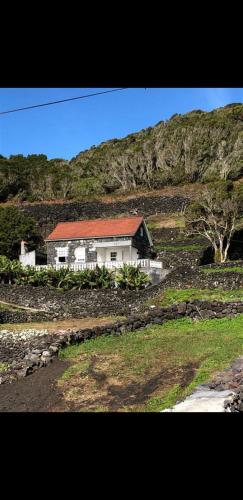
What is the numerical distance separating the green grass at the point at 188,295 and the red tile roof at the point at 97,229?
9.20m

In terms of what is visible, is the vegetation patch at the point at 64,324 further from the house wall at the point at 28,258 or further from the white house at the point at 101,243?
the house wall at the point at 28,258

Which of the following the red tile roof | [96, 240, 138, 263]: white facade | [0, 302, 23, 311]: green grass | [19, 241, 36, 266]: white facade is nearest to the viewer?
[0, 302, 23, 311]: green grass

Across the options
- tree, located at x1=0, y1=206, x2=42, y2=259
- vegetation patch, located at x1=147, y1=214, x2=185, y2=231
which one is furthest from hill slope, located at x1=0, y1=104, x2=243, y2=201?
tree, located at x1=0, y1=206, x2=42, y2=259

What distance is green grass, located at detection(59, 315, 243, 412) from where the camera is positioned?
941cm

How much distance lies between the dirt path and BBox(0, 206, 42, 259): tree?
2201 centimetres

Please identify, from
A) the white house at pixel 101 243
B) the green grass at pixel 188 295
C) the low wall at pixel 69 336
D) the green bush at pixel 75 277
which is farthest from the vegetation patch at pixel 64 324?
the white house at pixel 101 243

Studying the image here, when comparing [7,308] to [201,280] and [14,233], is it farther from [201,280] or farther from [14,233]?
[14,233]

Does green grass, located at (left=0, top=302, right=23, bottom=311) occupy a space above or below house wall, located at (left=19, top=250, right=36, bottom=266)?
below

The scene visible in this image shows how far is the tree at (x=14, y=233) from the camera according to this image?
3380 centimetres

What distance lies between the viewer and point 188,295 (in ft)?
69.3

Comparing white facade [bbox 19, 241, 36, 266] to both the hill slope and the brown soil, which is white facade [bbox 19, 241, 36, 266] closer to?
the hill slope

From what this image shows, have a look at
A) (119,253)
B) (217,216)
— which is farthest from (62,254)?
(217,216)
